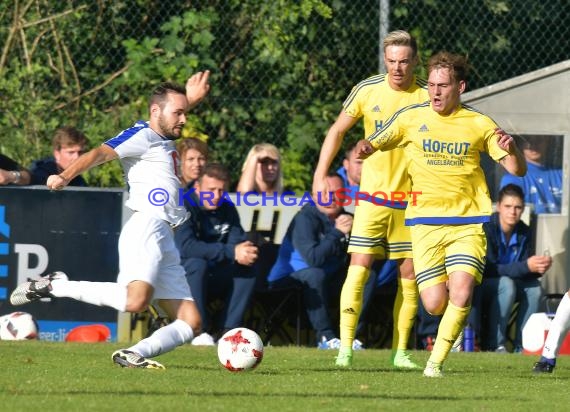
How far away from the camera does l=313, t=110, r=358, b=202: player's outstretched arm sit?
375 inches

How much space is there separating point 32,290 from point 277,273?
340cm

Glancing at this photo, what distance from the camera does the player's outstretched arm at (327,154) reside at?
952 centimetres

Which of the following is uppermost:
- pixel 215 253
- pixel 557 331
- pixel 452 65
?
pixel 452 65

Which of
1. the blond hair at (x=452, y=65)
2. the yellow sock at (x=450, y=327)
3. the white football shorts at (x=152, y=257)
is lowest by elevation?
the yellow sock at (x=450, y=327)

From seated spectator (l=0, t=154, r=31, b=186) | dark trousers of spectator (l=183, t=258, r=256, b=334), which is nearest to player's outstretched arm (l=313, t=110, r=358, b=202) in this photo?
dark trousers of spectator (l=183, t=258, r=256, b=334)

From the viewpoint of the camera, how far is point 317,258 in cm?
1175

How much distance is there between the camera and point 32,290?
29.2 ft

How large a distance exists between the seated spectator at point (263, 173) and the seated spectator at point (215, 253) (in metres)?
0.74

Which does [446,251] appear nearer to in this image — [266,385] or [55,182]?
[266,385]

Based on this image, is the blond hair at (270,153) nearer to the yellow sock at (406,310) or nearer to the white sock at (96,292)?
the yellow sock at (406,310)

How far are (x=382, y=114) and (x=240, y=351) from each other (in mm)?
2112

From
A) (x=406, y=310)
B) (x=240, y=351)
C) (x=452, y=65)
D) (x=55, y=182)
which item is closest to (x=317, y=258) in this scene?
(x=406, y=310)

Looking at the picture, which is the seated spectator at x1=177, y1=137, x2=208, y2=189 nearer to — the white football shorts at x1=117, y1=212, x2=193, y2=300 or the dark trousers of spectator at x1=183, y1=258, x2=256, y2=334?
the dark trousers of spectator at x1=183, y1=258, x2=256, y2=334

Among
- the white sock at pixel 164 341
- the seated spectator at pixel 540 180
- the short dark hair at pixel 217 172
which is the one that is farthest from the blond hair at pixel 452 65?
the seated spectator at pixel 540 180
